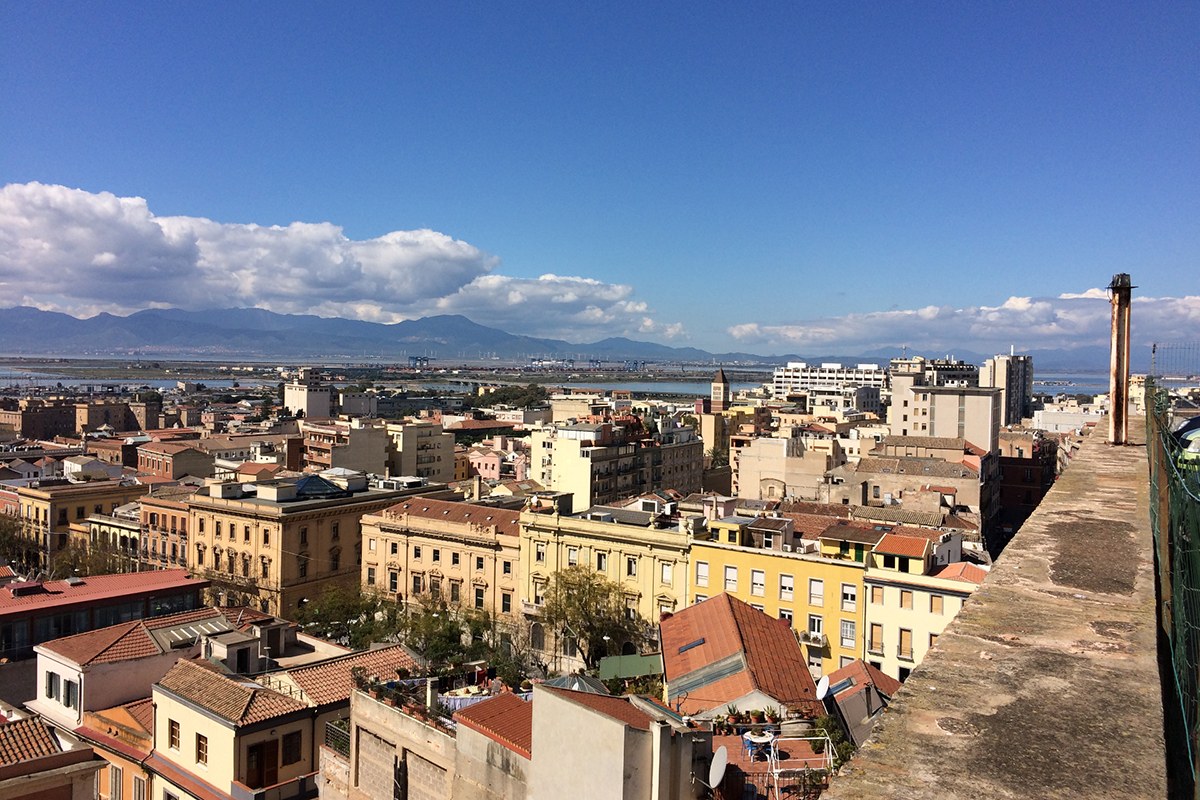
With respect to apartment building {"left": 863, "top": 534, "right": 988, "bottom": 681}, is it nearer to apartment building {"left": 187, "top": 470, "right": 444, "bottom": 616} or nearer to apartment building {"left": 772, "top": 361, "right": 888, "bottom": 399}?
apartment building {"left": 187, "top": 470, "right": 444, "bottom": 616}

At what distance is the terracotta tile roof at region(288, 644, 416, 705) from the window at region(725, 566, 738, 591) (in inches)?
586

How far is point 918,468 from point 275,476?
135 ft

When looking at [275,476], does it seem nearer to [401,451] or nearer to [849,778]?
[401,451]

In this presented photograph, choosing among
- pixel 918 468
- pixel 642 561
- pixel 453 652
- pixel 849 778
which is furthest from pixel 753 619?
pixel 918 468

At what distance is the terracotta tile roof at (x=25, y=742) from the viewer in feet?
35.4

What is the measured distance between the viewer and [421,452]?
70.9 meters

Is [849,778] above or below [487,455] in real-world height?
above

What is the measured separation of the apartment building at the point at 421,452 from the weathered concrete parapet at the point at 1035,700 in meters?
65.6

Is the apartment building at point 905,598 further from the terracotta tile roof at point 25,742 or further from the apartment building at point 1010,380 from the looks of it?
the apartment building at point 1010,380

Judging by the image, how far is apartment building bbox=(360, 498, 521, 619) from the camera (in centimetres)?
3688

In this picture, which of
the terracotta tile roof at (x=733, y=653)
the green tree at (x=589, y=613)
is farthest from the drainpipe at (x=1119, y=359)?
the green tree at (x=589, y=613)

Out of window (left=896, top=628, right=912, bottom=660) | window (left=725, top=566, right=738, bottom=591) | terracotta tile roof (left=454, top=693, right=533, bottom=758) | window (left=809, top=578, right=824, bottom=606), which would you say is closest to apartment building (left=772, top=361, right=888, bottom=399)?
window (left=725, top=566, right=738, bottom=591)

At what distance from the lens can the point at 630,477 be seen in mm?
58875

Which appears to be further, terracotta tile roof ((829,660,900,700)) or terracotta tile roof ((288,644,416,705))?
terracotta tile roof ((288,644,416,705))
